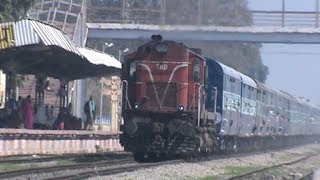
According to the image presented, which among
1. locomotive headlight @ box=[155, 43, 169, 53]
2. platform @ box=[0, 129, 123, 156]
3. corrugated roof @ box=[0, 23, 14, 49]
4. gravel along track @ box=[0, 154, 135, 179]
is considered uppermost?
corrugated roof @ box=[0, 23, 14, 49]

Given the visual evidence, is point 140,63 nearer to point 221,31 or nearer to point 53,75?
point 53,75

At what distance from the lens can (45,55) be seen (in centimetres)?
2845

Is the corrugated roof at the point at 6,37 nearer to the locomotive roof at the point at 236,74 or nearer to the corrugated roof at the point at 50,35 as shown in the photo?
the corrugated roof at the point at 50,35

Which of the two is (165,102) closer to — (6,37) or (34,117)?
(6,37)

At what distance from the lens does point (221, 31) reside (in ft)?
139

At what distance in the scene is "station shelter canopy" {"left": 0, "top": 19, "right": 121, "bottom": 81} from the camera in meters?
24.3

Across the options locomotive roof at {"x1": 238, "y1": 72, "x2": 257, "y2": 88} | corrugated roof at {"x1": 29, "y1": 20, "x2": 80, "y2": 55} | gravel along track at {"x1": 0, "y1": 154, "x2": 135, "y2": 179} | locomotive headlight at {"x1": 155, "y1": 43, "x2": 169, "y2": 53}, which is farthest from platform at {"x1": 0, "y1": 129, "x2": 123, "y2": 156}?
locomotive roof at {"x1": 238, "y1": 72, "x2": 257, "y2": 88}

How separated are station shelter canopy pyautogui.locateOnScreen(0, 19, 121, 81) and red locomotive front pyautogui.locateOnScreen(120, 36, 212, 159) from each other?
8.46 ft

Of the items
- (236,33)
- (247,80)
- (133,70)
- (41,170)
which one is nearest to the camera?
(41,170)

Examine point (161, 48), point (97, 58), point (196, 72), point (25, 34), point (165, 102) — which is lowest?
point (165, 102)

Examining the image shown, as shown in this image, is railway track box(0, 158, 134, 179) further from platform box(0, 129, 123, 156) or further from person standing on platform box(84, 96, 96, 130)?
person standing on platform box(84, 96, 96, 130)

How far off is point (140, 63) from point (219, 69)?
4.50 metres

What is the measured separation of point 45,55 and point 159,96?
5801 millimetres

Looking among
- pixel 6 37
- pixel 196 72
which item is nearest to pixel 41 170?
pixel 6 37
